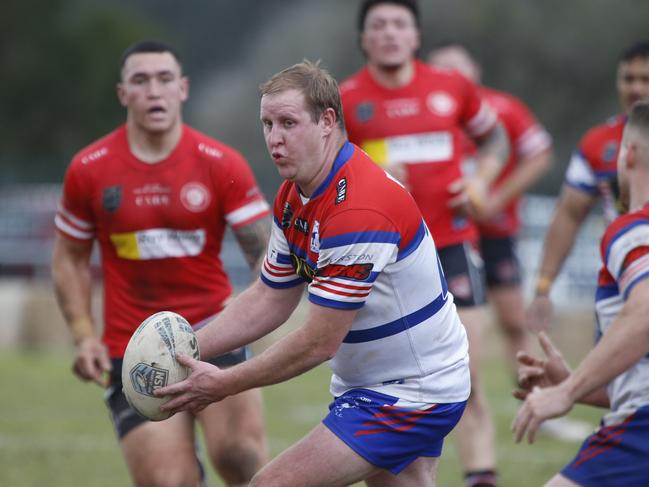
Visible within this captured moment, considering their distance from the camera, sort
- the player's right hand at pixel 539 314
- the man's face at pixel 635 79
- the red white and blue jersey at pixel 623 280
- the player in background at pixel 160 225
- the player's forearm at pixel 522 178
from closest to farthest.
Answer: the red white and blue jersey at pixel 623 280 → the player in background at pixel 160 225 → the player's right hand at pixel 539 314 → the man's face at pixel 635 79 → the player's forearm at pixel 522 178

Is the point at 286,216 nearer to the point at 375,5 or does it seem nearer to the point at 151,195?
the point at 151,195

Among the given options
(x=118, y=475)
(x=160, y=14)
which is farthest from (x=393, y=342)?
(x=160, y=14)

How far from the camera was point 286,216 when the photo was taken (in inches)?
199

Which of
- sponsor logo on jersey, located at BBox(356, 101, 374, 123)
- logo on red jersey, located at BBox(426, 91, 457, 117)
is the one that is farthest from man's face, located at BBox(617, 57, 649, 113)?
sponsor logo on jersey, located at BBox(356, 101, 374, 123)

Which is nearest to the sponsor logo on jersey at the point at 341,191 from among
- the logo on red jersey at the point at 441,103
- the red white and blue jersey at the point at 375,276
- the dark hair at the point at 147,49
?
the red white and blue jersey at the point at 375,276

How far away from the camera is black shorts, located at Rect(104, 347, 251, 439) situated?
6.07 m

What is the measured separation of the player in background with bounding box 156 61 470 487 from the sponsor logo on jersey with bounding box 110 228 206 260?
127cm

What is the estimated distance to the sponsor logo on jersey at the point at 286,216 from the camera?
5.02m

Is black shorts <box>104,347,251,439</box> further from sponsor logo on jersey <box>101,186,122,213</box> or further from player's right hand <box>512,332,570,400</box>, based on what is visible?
player's right hand <box>512,332,570,400</box>

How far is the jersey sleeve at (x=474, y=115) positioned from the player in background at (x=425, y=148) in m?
0.25

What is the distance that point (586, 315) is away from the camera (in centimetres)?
1523

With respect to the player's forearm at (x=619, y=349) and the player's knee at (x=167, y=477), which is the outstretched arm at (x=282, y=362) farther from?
the player's knee at (x=167, y=477)

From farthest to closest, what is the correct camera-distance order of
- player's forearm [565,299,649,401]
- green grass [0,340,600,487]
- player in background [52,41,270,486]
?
green grass [0,340,600,487] < player in background [52,41,270,486] < player's forearm [565,299,649,401]

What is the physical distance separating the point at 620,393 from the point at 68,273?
298cm
